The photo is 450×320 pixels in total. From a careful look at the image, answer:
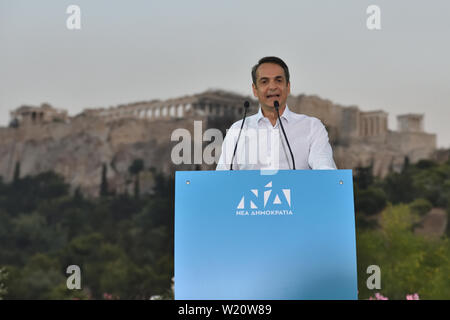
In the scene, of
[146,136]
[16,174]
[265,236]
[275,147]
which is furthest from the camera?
[16,174]

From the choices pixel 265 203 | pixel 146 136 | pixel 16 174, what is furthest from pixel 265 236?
pixel 16 174

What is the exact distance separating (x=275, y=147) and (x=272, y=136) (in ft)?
0.27

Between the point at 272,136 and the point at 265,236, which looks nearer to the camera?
the point at 265,236

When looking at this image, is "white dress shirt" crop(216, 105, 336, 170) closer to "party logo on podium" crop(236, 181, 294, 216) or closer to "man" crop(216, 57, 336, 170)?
"man" crop(216, 57, 336, 170)

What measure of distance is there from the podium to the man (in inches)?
28.1

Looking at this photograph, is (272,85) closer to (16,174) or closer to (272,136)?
(272,136)

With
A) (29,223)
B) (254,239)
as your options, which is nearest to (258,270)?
(254,239)

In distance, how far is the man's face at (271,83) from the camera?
1972 mm

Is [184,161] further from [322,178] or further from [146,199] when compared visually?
[322,178]

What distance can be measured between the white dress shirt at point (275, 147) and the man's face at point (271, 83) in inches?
4.9

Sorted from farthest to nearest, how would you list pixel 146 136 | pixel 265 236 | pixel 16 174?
1. pixel 16 174
2. pixel 146 136
3. pixel 265 236

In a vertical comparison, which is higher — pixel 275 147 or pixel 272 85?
pixel 272 85

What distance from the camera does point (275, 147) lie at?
1936mm
